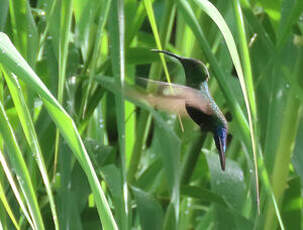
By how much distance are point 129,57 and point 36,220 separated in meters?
0.39

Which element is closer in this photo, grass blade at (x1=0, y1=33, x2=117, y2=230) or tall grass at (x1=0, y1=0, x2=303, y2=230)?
grass blade at (x1=0, y1=33, x2=117, y2=230)

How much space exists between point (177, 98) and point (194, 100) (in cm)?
1

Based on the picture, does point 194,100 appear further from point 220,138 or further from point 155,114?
point 155,114

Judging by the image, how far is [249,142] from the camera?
51 centimetres

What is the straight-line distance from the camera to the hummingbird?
413mm

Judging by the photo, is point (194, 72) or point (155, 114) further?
point (155, 114)

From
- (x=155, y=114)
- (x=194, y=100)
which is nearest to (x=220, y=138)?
(x=194, y=100)

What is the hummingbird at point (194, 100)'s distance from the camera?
41 centimetres

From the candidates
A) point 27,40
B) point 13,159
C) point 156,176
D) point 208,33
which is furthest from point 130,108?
point 13,159

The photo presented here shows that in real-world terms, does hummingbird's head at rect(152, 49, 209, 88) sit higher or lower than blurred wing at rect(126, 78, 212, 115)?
higher

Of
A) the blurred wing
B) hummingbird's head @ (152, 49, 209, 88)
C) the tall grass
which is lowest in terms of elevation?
the tall grass

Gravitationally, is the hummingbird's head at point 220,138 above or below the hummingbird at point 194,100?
below

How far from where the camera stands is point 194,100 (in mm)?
418

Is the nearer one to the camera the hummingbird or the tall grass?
the hummingbird
